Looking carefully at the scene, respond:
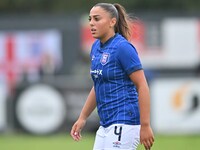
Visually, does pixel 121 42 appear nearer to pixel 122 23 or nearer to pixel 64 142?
pixel 122 23

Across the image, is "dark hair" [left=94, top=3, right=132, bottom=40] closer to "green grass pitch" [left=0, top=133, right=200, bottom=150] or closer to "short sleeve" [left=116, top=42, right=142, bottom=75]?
"short sleeve" [left=116, top=42, right=142, bottom=75]

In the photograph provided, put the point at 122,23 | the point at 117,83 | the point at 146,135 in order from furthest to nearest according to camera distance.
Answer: the point at 122,23, the point at 117,83, the point at 146,135

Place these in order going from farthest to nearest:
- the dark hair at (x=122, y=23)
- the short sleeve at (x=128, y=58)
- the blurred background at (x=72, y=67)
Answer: the blurred background at (x=72, y=67) < the dark hair at (x=122, y=23) < the short sleeve at (x=128, y=58)

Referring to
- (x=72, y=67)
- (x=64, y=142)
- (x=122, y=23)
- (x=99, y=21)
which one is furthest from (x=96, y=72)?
(x=72, y=67)

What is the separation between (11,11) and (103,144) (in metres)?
29.0

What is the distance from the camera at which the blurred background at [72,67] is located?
19.3 m

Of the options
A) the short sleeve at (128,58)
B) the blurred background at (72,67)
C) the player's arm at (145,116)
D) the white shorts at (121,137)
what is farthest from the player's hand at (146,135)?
A: the blurred background at (72,67)

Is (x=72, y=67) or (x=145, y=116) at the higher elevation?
(x=145, y=116)

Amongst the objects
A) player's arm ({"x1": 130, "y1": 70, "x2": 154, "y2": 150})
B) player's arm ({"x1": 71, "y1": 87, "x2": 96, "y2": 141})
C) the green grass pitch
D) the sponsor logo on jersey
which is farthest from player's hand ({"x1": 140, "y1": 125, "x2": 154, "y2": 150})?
the green grass pitch

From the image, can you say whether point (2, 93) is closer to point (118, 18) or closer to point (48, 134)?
point (48, 134)

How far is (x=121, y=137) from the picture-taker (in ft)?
24.3

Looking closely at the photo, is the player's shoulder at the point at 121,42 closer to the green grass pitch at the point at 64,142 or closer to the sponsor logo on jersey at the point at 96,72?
the sponsor logo on jersey at the point at 96,72

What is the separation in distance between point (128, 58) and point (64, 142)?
970cm

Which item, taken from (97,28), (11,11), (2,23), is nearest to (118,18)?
(97,28)
